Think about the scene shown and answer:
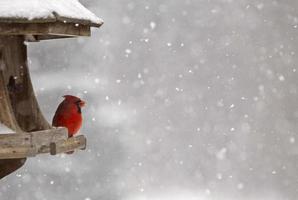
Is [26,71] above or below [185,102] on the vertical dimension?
above

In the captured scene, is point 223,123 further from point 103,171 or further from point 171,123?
point 103,171

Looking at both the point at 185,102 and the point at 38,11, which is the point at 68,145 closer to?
the point at 38,11

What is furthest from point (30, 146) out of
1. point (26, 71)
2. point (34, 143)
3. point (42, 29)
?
point (26, 71)

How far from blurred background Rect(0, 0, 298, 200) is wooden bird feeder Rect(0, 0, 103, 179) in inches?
463

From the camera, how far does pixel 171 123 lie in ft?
57.7

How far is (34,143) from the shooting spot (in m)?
2.90

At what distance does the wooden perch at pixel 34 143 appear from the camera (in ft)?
9.28

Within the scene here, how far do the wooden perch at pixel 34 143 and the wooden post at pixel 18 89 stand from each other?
9.7 inches

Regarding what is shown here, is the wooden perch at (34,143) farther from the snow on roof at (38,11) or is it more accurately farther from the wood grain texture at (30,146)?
the snow on roof at (38,11)

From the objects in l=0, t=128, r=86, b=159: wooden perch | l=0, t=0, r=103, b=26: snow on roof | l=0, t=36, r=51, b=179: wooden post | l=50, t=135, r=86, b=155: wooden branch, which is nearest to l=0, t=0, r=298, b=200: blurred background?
l=0, t=36, r=51, b=179: wooden post

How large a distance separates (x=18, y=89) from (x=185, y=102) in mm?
14461

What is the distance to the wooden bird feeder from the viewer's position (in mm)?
2758

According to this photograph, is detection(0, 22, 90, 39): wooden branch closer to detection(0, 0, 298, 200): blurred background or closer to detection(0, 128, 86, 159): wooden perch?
detection(0, 128, 86, 159): wooden perch

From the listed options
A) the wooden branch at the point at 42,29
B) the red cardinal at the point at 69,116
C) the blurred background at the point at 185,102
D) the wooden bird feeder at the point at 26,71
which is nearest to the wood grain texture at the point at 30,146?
the wooden bird feeder at the point at 26,71
